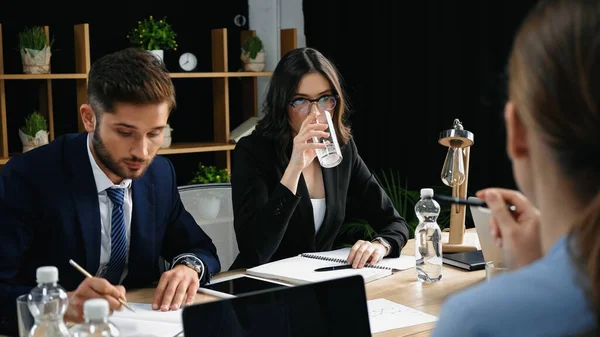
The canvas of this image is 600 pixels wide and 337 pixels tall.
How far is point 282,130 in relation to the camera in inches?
107

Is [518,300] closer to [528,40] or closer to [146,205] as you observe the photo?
[528,40]

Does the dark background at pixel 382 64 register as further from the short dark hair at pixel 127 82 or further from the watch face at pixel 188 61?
the short dark hair at pixel 127 82

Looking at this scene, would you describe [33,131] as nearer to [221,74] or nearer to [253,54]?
[221,74]

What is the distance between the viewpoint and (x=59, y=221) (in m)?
2.06

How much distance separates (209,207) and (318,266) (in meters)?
0.72

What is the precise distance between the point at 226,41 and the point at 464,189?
2530 millimetres

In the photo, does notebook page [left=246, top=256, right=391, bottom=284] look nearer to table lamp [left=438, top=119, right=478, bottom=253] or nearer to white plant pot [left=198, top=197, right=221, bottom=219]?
table lamp [left=438, top=119, right=478, bottom=253]

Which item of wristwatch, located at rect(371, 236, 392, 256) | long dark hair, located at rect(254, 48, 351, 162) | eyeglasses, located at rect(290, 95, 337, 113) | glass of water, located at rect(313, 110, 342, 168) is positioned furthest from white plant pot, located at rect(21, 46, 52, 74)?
wristwatch, located at rect(371, 236, 392, 256)

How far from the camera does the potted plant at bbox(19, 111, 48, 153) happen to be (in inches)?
157

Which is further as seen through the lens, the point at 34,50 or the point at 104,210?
the point at 34,50

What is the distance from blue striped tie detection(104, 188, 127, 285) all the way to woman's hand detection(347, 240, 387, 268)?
660 millimetres

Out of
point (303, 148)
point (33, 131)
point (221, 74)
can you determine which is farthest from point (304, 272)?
point (221, 74)

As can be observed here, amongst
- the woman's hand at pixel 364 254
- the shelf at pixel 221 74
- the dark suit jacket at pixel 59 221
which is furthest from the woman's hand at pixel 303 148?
the shelf at pixel 221 74

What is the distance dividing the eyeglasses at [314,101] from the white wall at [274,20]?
226cm
